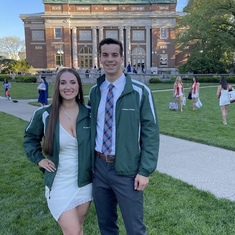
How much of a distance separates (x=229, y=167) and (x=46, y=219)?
11.6 ft

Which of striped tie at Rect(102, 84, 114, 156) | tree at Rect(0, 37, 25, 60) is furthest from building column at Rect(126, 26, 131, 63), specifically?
striped tie at Rect(102, 84, 114, 156)

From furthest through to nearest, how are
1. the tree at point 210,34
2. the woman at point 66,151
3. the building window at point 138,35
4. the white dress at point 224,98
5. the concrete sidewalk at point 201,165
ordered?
the building window at point 138,35 < the tree at point 210,34 < the white dress at point 224,98 < the concrete sidewalk at point 201,165 < the woman at point 66,151

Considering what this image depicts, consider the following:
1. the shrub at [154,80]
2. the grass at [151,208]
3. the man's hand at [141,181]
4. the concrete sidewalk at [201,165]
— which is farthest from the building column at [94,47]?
the man's hand at [141,181]

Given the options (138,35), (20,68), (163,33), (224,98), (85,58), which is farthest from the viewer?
(85,58)

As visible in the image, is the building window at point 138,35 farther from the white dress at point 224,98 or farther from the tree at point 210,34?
the white dress at point 224,98

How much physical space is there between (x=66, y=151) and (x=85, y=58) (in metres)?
62.4

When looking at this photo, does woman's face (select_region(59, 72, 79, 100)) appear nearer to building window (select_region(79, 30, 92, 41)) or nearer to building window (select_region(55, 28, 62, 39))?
building window (select_region(55, 28, 62, 39))

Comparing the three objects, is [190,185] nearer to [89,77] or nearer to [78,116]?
[78,116]

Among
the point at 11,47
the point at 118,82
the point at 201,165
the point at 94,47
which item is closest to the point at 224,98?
the point at 201,165

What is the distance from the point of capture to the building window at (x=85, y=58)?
206 feet

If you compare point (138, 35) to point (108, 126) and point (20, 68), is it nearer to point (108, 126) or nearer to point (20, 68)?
point (20, 68)

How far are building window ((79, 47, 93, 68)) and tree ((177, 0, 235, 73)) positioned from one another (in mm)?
27322

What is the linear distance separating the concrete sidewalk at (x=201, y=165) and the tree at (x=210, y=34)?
3000 centimetres

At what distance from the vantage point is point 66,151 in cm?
246
